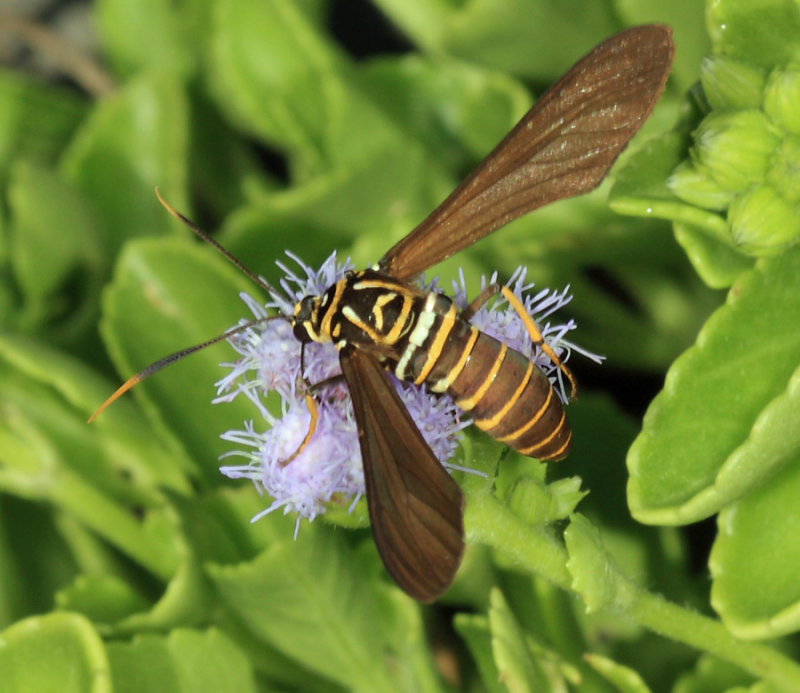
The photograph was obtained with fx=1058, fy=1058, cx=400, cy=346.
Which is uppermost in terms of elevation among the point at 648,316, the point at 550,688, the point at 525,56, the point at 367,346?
the point at 367,346

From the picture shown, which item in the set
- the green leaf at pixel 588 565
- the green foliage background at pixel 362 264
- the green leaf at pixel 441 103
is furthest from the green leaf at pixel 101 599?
the green leaf at pixel 441 103

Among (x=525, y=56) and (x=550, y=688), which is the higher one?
(x=525, y=56)

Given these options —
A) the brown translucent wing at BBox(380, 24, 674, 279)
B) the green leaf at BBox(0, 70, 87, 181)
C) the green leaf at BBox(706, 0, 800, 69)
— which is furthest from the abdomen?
the green leaf at BBox(0, 70, 87, 181)

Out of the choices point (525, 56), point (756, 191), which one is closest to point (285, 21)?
point (525, 56)

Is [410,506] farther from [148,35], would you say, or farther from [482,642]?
[148,35]

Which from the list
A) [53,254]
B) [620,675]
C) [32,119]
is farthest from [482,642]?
[32,119]

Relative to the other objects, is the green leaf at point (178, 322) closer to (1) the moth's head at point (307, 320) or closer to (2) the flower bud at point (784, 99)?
(1) the moth's head at point (307, 320)

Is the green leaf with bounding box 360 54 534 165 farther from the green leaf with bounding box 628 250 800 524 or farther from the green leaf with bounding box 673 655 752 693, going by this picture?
the green leaf with bounding box 673 655 752 693

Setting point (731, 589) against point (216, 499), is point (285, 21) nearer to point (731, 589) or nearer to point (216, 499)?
point (216, 499)
